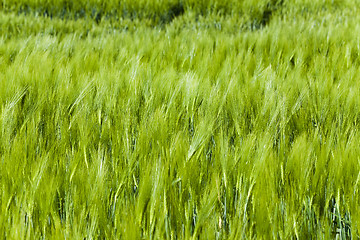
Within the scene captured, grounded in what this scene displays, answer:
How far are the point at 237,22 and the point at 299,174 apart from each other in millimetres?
2988

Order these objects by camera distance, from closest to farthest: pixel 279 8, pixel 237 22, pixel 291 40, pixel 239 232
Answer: pixel 239 232
pixel 291 40
pixel 237 22
pixel 279 8

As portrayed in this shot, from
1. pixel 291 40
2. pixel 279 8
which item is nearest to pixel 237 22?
pixel 279 8

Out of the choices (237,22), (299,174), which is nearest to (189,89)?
(299,174)

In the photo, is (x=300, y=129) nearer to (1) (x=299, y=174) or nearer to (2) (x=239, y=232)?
(1) (x=299, y=174)

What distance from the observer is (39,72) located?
3.41ft

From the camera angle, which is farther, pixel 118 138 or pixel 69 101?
pixel 69 101

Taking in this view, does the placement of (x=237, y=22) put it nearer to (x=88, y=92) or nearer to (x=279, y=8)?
(x=279, y=8)

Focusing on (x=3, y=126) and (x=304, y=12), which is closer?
(x=3, y=126)

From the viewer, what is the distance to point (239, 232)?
0.46m

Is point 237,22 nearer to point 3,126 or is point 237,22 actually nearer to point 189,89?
point 189,89

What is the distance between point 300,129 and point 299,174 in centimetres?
24

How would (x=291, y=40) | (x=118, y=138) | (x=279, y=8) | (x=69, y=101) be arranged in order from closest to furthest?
(x=118, y=138), (x=69, y=101), (x=291, y=40), (x=279, y=8)

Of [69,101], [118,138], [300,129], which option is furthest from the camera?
[69,101]

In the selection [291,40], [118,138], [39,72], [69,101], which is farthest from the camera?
[291,40]
